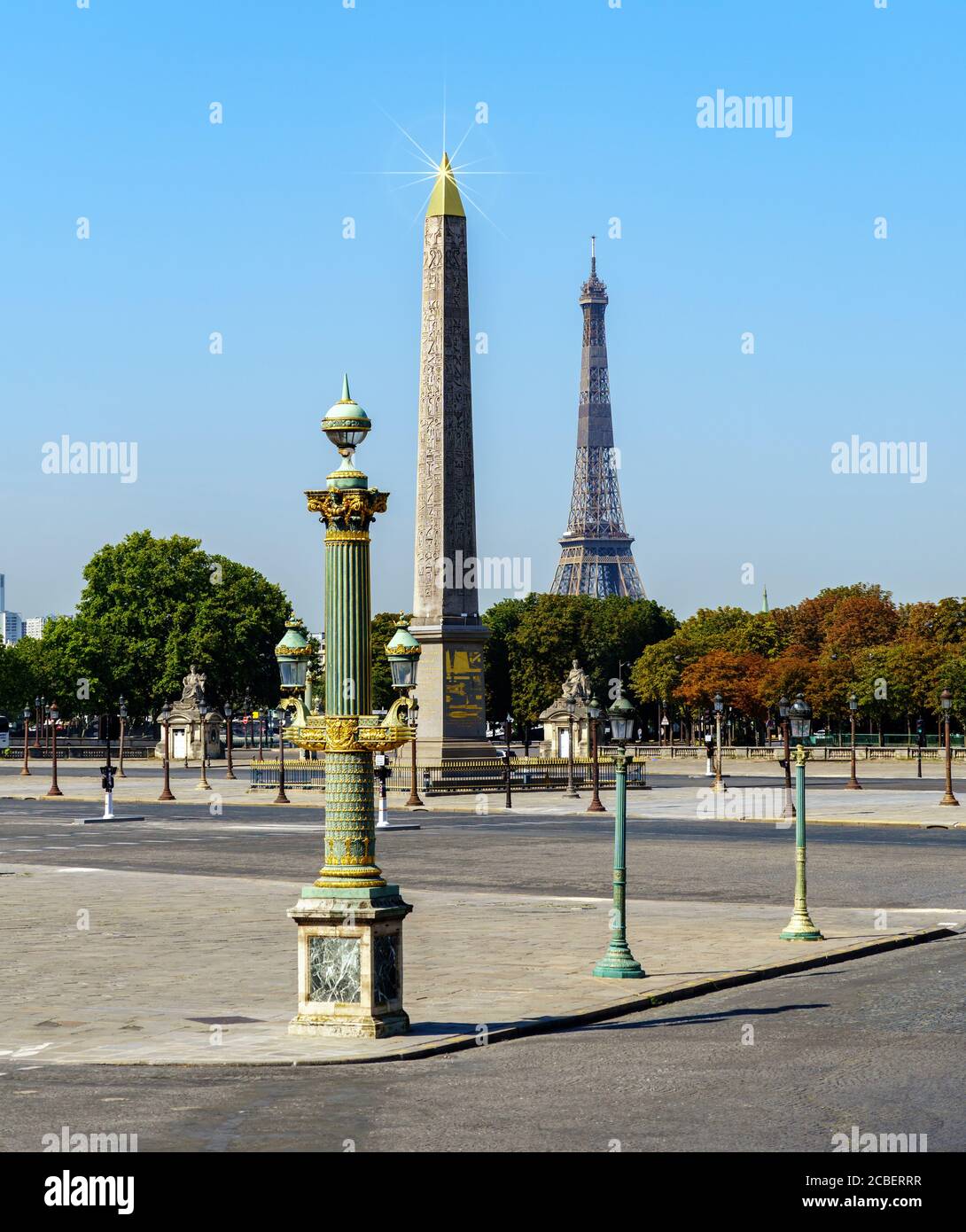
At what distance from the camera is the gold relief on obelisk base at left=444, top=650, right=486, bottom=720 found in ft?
211

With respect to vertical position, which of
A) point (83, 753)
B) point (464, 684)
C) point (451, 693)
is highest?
point (464, 684)

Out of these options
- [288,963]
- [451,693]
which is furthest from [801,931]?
[451,693]

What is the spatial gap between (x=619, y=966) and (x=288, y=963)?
12.1 feet

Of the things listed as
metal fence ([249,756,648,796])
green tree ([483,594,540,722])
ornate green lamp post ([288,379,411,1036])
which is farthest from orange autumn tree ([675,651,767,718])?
ornate green lamp post ([288,379,411,1036])

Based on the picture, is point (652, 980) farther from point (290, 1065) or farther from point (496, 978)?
point (290, 1065)

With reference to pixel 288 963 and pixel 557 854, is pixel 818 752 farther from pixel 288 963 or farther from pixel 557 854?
pixel 288 963

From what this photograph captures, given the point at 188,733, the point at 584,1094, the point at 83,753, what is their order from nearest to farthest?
the point at 584,1094 → the point at 188,733 → the point at 83,753

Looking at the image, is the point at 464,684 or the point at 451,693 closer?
the point at 451,693

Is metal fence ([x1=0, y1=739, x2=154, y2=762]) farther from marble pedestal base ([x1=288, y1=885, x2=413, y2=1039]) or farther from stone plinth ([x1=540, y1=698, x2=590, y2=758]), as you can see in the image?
marble pedestal base ([x1=288, y1=885, x2=413, y2=1039])

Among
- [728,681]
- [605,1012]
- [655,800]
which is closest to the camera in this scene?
[605,1012]

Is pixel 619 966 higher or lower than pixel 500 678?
lower

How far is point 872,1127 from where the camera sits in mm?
11125

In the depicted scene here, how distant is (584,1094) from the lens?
12.4 m
